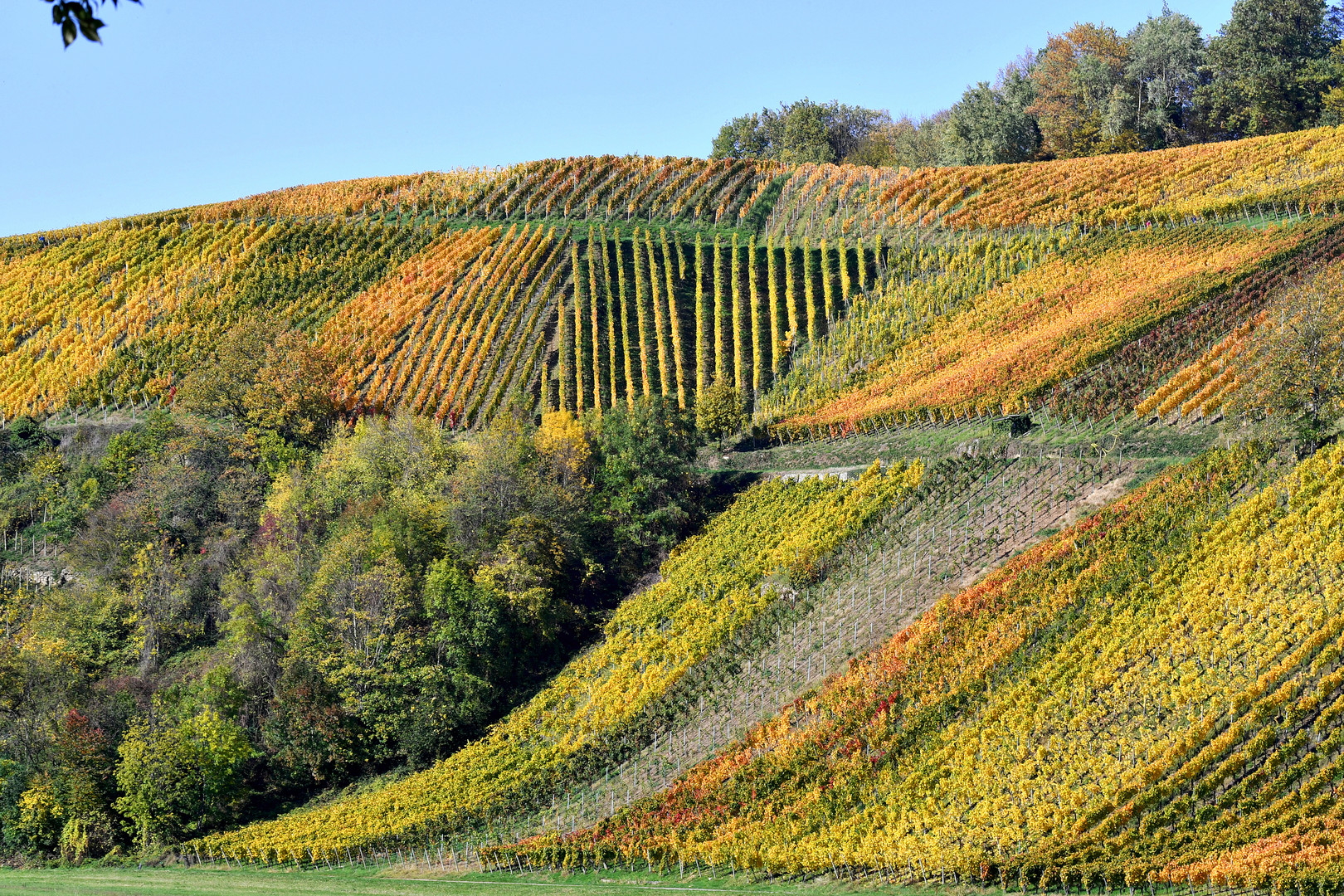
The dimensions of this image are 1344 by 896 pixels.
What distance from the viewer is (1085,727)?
111 ft

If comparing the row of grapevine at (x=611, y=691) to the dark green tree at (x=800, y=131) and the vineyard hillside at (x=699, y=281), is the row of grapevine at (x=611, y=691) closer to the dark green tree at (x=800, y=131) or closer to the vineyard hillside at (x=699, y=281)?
the vineyard hillside at (x=699, y=281)

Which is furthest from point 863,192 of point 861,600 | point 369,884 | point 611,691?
point 369,884

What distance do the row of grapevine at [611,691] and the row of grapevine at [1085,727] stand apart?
523 cm

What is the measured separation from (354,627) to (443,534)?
661 cm

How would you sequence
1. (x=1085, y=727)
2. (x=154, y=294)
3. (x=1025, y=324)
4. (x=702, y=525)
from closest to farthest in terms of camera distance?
1. (x=1085, y=727)
2. (x=702, y=525)
3. (x=1025, y=324)
4. (x=154, y=294)

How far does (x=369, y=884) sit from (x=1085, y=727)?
23300 mm

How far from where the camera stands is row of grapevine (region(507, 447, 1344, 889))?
98.1 feet

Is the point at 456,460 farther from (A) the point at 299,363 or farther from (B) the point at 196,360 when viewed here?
(B) the point at 196,360

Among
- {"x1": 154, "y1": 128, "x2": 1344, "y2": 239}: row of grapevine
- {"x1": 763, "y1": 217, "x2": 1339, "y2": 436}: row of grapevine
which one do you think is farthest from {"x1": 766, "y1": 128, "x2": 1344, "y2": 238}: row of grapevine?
{"x1": 763, "y1": 217, "x2": 1339, "y2": 436}: row of grapevine

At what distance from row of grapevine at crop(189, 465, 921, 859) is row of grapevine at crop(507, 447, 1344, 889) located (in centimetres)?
523

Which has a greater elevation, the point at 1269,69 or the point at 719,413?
the point at 1269,69

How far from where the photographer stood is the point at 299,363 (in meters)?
74.9

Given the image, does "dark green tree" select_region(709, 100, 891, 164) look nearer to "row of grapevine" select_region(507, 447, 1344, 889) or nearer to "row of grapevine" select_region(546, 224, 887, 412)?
"row of grapevine" select_region(546, 224, 887, 412)

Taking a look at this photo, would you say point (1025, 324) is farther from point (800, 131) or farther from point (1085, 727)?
point (800, 131)
